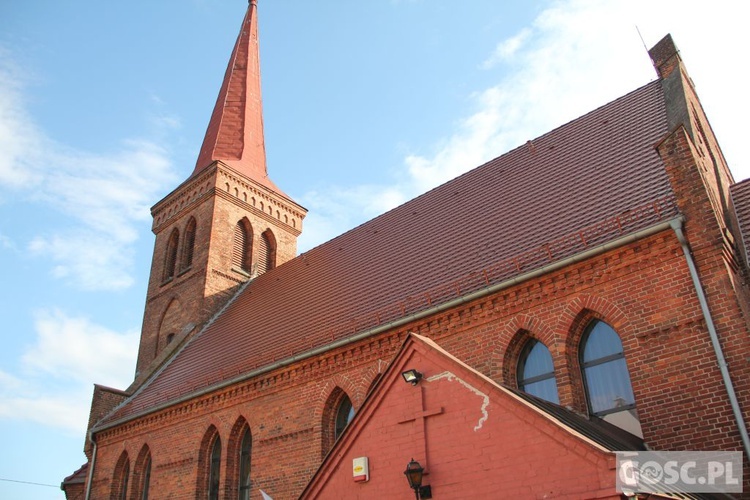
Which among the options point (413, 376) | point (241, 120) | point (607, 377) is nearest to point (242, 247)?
point (241, 120)

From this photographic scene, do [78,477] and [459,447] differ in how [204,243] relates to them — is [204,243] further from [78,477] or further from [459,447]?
[459,447]

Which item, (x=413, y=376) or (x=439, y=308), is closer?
(x=413, y=376)

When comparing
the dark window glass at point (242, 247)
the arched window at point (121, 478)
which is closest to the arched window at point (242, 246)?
the dark window glass at point (242, 247)

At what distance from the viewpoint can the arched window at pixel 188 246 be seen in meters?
23.1

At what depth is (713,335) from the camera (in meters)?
8.59

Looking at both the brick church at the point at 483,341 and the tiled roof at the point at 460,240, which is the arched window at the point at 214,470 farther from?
the tiled roof at the point at 460,240

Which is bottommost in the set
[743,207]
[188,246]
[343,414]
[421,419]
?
[421,419]

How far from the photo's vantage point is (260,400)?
14.6 meters

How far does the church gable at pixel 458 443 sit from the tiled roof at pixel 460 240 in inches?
132

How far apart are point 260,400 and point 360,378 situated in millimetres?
3001

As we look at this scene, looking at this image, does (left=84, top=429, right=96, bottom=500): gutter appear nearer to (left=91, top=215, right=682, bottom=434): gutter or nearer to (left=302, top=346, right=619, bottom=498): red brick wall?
(left=91, top=215, right=682, bottom=434): gutter

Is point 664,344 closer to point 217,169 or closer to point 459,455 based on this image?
point 459,455

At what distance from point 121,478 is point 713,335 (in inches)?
605

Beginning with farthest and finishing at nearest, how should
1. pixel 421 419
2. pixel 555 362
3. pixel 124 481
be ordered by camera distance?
pixel 124 481, pixel 555 362, pixel 421 419
